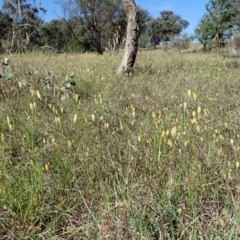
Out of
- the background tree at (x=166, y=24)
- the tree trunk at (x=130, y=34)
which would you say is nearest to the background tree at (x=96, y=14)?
the background tree at (x=166, y=24)

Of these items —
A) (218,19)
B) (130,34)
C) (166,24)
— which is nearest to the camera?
(130,34)

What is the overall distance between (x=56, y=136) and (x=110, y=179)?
689 millimetres

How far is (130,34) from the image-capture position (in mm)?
5230

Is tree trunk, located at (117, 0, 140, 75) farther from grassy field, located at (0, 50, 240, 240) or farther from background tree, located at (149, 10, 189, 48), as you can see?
background tree, located at (149, 10, 189, 48)

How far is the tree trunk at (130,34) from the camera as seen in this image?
510 cm

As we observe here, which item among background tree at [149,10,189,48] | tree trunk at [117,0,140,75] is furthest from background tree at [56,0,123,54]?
tree trunk at [117,0,140,75]

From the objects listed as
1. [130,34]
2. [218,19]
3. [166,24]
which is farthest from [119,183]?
[166,24]

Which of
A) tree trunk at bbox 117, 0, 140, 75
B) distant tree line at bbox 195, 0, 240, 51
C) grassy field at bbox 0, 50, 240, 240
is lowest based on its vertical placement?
grassy field at bbox 0, 50, 240, 240

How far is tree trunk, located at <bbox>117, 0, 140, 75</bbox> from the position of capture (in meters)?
5.10

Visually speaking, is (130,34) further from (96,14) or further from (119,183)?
(96,14)

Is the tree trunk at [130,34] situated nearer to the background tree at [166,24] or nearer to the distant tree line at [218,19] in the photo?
the distant tree line at [218,19]

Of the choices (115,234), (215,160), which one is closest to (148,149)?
(215,160)

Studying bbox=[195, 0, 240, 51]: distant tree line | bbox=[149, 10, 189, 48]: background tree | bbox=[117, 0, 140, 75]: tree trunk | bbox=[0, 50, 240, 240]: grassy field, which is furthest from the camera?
bbox=[149, 10, 189, 48]: background tree

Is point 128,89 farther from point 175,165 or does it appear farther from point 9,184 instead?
point 9,184
